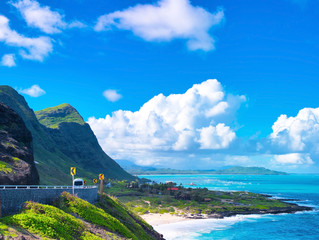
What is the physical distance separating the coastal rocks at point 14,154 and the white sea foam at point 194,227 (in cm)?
4628

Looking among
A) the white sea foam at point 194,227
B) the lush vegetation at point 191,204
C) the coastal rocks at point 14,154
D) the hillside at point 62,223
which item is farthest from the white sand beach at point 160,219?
the hillside at point 62,223

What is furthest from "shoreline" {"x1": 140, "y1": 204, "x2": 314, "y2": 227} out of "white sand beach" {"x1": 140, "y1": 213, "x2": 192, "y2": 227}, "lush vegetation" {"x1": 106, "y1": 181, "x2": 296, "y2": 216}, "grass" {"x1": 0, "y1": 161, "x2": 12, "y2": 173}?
"grass" {"x1": 0, "y1": 161, "x2": 12, "y2": 173}

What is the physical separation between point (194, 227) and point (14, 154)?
68.4 m

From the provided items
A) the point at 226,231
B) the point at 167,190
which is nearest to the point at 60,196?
the point at 226,231

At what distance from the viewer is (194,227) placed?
329 feet

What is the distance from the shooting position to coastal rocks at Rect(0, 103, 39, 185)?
148ft

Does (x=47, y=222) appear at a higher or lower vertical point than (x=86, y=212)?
higher

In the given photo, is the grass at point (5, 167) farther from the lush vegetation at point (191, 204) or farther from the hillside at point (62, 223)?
the lush vegetation at point (191, 204)

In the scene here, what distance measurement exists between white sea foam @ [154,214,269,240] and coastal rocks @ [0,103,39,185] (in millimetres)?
46276

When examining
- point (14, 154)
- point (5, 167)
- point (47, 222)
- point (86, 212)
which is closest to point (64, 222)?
point (47, 222)

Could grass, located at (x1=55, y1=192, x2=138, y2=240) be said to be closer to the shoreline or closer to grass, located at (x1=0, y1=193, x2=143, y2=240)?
grass, located at (x1=0, y1=193, x2=143, y2=240)

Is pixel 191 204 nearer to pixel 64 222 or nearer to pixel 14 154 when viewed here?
pixel 14 154

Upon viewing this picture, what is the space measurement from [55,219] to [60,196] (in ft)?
29.5

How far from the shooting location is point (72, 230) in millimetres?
28297
